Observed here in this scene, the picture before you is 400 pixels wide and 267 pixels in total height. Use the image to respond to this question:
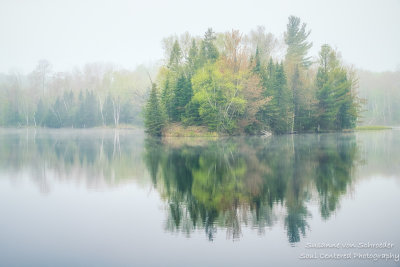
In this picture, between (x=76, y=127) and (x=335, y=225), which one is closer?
(x=335, y=225)

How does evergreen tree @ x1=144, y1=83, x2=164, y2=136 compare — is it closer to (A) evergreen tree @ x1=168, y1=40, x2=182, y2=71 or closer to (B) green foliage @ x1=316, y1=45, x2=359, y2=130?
(A) evergreen tree @ x1=168, y1=40, x2=182, y2=71

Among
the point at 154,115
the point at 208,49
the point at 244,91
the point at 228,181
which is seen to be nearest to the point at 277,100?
the point at 244,91

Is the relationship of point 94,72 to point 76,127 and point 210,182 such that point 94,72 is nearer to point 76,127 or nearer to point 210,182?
point 76,127

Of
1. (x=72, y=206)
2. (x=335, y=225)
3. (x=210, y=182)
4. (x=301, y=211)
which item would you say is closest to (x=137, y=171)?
(x=210, y=182)

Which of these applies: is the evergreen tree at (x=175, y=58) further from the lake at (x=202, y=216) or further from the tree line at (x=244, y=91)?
the lake at (x=202, y=216)

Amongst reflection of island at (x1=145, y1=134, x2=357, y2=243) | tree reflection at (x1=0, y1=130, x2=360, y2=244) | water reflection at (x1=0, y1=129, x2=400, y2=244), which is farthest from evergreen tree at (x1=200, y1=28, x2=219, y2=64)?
reflection of island at (x1=145, y1=134, x2=357, y2=243)

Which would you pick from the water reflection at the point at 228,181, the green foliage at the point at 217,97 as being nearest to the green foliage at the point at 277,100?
the green foliage at the point at 217,97

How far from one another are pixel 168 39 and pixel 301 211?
183 ft

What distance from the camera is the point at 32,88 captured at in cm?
10025

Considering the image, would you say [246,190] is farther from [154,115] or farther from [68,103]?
[68,103]

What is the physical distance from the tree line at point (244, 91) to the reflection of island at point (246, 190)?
2639 cm

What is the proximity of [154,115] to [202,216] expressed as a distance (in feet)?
132

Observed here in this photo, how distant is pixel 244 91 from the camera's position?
4681 cm

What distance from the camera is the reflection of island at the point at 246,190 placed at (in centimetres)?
858
